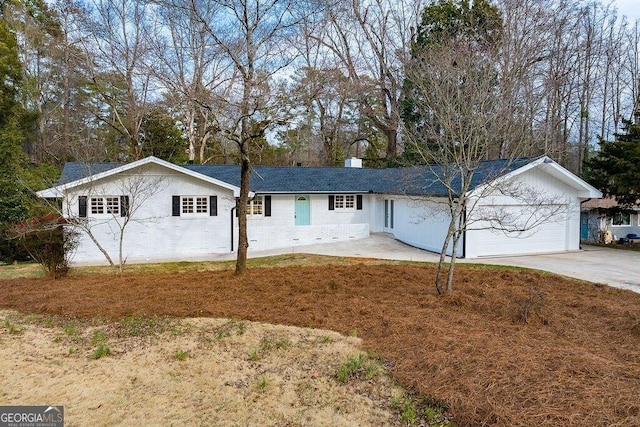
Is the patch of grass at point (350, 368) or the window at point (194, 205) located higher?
the window at point (194, 205)

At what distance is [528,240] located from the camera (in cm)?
1645

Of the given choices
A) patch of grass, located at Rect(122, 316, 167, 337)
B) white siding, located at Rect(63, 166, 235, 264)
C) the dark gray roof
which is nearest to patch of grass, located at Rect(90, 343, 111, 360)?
patch of grass, located at Rect(122, 316, 167, 337)

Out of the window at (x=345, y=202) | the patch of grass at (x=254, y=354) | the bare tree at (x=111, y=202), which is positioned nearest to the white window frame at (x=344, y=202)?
the window at (x=345, y=202)

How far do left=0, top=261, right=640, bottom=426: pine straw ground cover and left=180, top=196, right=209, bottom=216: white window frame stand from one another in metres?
5.24

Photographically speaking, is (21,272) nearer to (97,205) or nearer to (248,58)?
(97,205)

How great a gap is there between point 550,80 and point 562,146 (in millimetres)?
4034

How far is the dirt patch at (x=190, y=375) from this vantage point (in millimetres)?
4141

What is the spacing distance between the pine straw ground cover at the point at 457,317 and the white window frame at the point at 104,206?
4.72 m

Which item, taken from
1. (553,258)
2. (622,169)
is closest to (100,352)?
(553,258)

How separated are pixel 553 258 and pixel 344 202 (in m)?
9.41

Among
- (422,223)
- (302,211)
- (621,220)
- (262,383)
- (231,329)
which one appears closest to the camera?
(262,383)

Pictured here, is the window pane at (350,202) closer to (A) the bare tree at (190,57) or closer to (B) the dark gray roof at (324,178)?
(B) the dark gray roof at (324,178)

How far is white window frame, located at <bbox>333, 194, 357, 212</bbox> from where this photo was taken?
20.8m

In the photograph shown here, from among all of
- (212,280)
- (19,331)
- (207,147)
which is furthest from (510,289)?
(207,147)
